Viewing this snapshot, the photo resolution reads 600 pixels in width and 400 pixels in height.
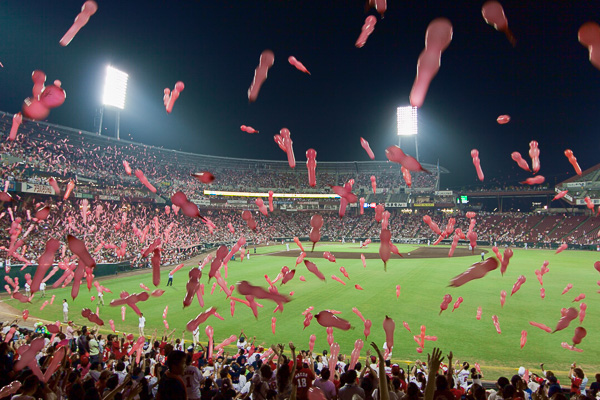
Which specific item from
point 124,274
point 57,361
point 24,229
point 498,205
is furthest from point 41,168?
point 498,205

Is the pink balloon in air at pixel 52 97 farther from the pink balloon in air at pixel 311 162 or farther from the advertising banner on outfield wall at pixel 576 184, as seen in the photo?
the advertising banner on outfield wall at pixel 576 184

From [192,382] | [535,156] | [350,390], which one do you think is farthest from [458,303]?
[192,382]

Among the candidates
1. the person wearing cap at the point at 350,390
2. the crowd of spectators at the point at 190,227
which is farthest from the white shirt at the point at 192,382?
the crowd of spectators at the point at 190,227

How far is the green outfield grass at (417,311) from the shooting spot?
37.0ft

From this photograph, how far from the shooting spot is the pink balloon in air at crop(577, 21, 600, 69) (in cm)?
426

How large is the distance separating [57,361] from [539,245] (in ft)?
190

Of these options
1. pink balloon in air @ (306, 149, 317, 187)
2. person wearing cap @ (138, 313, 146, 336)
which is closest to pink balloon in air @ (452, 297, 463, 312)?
pink balloon in air @ (306, 149, 317, 187)

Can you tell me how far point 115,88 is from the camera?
46938mm

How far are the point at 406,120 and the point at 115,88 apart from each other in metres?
47.2

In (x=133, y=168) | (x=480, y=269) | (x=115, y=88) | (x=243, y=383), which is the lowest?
(x=243, y=383)

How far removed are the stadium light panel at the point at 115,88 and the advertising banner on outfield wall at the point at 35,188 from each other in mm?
17539

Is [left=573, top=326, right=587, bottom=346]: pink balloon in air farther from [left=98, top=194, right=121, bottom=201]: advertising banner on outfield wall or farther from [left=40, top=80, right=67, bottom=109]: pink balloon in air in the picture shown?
[left=98, top=194, right=121, bottom=201]: advertising banner on outfield wall

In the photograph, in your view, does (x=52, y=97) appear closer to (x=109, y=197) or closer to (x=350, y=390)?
(x=350, y=390)

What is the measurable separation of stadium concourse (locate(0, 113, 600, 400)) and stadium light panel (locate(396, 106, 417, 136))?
1594 cm
